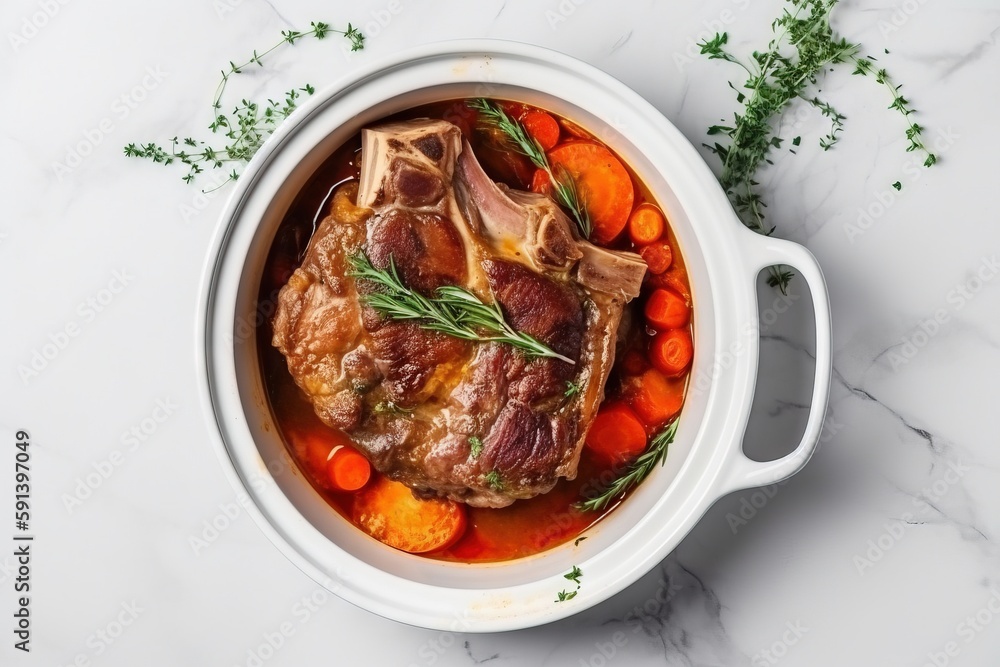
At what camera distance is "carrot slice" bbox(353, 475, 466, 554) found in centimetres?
248

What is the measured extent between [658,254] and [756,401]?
662mm

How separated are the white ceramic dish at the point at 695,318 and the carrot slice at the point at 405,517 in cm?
11

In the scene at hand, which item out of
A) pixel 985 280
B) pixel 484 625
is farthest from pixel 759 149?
pixel 484 625

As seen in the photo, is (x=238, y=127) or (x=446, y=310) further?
(x=238, y=127)

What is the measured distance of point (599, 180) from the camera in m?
2.41

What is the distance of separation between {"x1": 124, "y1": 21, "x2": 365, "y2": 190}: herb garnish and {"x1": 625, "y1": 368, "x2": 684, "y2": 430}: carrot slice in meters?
1.51

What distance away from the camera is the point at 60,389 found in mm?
2770

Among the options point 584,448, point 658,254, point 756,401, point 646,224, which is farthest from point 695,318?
point 584,448

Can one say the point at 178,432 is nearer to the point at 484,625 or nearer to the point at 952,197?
the point at 484,625

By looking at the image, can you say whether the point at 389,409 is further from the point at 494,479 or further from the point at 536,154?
the point at 536,154

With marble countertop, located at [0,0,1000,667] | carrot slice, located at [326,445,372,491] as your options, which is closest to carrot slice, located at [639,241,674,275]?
marble countertop, located at [0,0,1000,667]

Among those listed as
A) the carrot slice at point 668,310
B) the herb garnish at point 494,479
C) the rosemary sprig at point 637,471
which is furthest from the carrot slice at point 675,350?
the herb garnish at point 494,479

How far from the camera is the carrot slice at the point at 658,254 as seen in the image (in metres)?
2.44

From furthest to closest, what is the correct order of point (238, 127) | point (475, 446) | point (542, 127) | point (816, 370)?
point (238, 127) < point (542, 127) < point (475, 446) < point (816, 370)
